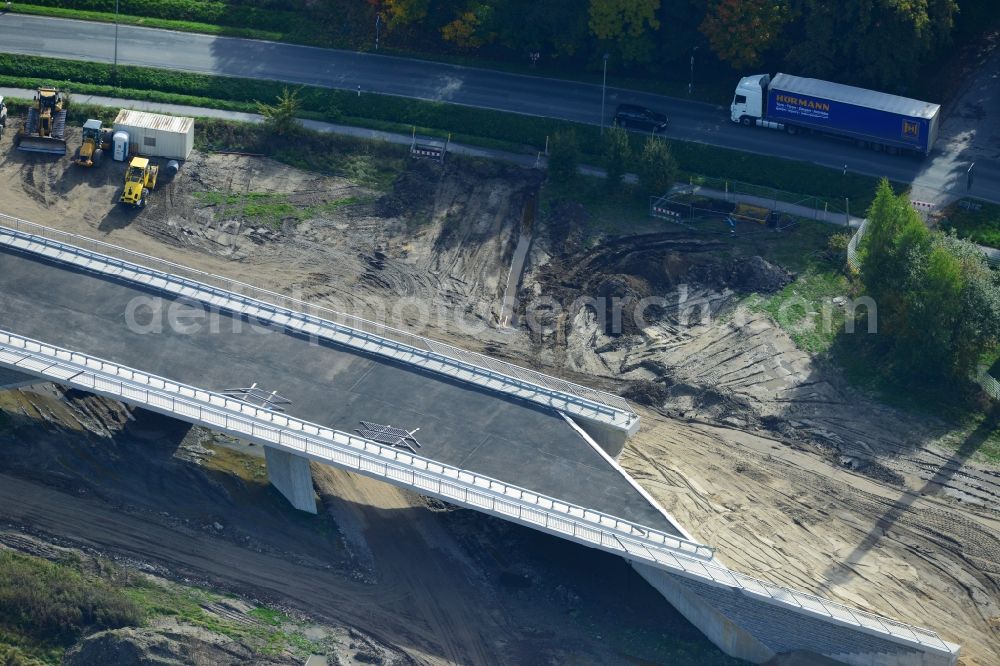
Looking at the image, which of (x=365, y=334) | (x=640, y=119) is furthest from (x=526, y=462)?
(x=640, y=119)

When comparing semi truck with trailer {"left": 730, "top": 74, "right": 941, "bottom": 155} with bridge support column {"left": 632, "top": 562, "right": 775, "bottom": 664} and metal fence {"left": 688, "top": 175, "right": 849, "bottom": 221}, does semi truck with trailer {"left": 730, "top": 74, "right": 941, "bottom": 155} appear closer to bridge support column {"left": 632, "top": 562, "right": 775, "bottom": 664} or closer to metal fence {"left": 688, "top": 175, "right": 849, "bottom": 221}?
metal fence {"left": 688, "top": 175, "right": 849, "bottom": 221}

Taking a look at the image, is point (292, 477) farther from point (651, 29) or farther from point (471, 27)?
point (651, 29)

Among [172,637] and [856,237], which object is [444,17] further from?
[172,637]

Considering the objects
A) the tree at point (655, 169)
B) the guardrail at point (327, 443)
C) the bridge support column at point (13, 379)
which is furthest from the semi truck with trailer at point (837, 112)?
the bridge support column at point (13, 379)

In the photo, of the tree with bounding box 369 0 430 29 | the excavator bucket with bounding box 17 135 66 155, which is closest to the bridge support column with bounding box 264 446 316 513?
the excavator bucket with bounding box 17 135 66 155

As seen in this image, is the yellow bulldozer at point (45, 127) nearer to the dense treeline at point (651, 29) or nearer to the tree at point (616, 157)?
the dense treeline at point (651, 29)

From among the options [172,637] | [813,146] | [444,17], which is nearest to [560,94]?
[444,17]
